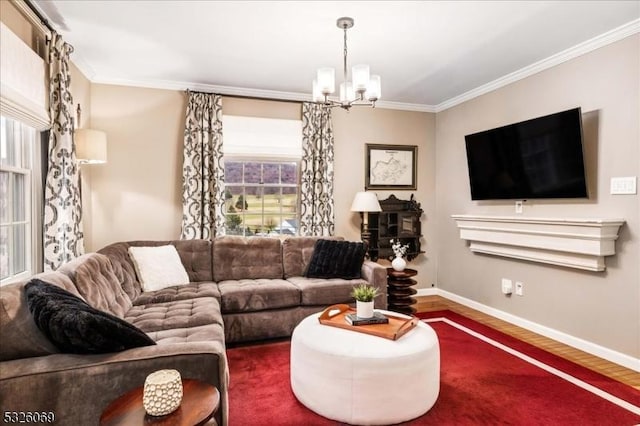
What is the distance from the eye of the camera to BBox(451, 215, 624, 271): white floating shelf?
3.00m

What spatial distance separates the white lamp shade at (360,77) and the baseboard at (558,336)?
2.92 meters

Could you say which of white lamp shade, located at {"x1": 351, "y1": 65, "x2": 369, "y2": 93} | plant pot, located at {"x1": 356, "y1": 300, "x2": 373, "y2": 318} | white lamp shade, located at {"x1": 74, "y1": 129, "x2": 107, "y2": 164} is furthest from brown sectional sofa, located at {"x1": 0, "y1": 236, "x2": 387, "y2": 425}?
white lamp shade, located at {"x1": 351, "y1": 65, "x2": 369, "y2": 93}

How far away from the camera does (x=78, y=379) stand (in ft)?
4.91

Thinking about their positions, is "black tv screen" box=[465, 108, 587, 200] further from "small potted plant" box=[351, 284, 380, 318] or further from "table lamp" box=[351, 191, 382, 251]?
"small potted plant" box=[351, 284, 380, 318]

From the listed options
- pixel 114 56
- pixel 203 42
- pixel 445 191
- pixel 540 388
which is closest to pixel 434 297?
pixel 445 191

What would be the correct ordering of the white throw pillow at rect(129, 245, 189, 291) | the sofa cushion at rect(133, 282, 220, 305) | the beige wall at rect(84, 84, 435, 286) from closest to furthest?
1. the sofa cushion at rect(133, 282, 220, 305)
2. the white throw pillow at rect(129, 245, 189, 291)
3. the beige wall at rect(84, 84, 435, 286)

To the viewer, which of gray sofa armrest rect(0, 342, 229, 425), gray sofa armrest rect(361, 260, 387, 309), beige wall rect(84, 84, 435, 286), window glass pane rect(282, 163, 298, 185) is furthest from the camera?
window glass pane rect(282, 163, 298, 185)

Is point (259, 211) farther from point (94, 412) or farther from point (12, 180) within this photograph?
point (94, 412)

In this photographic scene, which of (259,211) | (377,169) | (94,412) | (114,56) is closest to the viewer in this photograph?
(94,412)

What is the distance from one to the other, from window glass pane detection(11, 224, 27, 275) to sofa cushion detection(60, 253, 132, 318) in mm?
499

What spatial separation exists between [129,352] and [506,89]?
4259 millimetres

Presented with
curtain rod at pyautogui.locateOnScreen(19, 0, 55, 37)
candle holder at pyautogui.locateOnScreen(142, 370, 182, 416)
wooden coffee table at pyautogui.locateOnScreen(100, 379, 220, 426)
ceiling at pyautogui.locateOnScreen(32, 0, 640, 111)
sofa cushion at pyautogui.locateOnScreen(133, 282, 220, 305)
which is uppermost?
ceiling at pyautogui.locateOnScreen(32, 0, 640, 111)

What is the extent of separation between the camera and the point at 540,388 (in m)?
2.54

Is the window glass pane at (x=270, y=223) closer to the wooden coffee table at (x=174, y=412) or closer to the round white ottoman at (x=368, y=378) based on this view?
the round white ottoman at (x=368, y=378)
